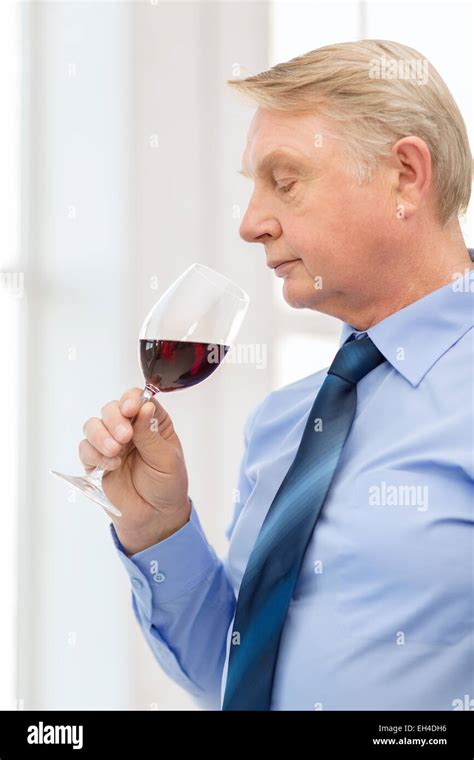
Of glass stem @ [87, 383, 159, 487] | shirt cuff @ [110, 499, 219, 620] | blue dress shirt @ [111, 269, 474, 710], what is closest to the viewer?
blue dress shirt @ [111, 269, 474, 710]

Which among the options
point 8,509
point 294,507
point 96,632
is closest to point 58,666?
point 96,632

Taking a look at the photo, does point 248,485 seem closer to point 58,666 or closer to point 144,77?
point 58,666

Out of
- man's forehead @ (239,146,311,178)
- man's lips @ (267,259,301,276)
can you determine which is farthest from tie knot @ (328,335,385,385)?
man's forehead @ (239,146,311,178)

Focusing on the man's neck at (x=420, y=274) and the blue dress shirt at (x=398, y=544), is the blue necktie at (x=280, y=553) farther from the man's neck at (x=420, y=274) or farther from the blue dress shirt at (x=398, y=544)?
the man's neck at (x=420, y=274)

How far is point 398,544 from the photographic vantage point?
915 millimetres

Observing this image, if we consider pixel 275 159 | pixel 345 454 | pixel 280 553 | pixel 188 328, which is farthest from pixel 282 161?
pixel 280 553

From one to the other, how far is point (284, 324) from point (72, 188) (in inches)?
25.1

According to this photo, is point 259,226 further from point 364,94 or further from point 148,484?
point 148,484

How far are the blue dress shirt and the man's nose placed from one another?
17 centimetres

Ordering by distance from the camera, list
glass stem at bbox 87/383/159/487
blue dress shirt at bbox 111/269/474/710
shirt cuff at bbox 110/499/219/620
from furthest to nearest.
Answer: shirt cuff at bbox 110/499/219/620 < glass stem at bbox 87/383/159/487 < blue dress shirt at bbox 111/269/474/710

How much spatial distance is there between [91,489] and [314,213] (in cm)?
41

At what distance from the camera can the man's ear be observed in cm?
106

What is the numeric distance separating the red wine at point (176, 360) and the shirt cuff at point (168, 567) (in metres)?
0.21

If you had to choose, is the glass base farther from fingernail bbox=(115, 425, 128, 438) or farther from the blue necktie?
the blue necktie
